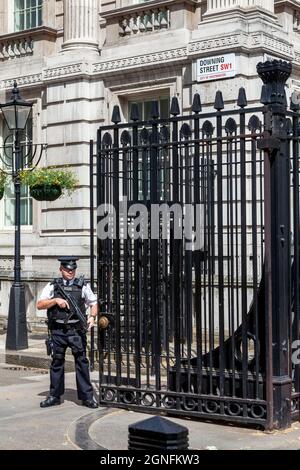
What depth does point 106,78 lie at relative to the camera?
1912cm

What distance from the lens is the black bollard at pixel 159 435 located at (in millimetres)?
5336

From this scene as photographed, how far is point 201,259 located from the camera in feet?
28.6

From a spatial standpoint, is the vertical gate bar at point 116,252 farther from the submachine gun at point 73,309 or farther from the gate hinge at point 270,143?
the gate hinge at point 270,143

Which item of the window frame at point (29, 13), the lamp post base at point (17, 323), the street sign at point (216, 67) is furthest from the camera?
the window frame at point (29, 13)

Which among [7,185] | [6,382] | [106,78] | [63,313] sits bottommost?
[6,382]

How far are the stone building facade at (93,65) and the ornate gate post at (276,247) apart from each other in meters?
8.18

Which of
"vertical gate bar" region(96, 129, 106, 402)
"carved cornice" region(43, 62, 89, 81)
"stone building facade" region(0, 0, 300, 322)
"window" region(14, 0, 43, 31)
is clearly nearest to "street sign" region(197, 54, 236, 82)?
"stone building facade" region(0, 0, 300, 322)

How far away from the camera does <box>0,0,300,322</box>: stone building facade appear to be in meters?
16.7

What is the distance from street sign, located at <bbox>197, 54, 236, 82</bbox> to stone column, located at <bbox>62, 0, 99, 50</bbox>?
3711 millimetres

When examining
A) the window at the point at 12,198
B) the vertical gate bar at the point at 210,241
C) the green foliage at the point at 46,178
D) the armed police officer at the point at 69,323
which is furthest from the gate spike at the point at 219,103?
the window at the point at 12,198

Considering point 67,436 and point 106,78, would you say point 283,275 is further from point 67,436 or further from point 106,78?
point 106,78

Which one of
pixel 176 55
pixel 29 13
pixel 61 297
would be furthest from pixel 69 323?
pixel 29 13
